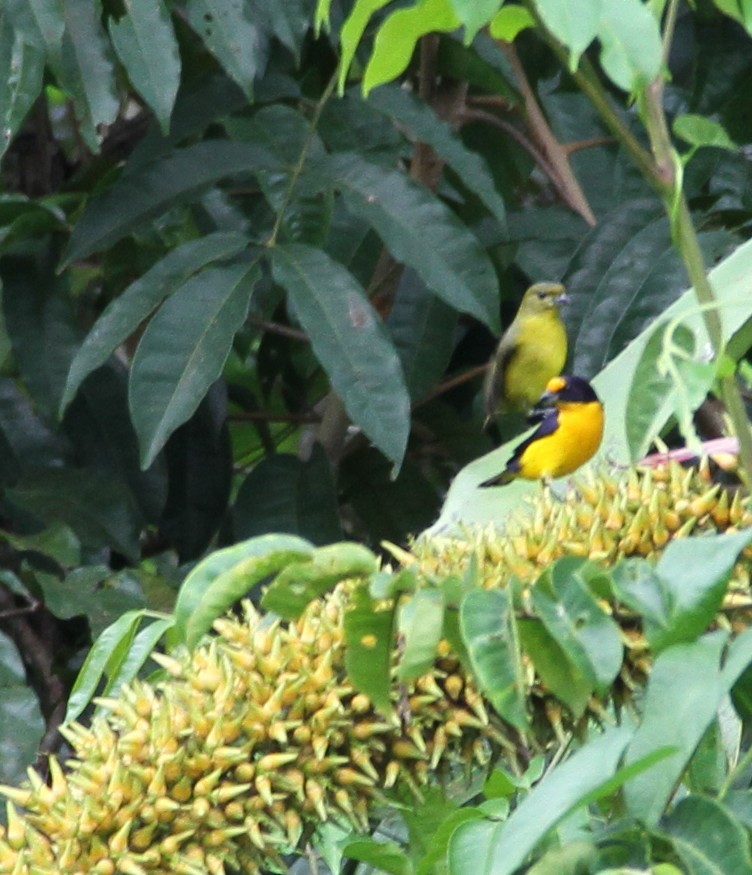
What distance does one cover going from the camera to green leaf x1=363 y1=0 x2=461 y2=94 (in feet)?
2.76

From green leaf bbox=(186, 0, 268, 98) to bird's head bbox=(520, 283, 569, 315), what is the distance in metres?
0.63

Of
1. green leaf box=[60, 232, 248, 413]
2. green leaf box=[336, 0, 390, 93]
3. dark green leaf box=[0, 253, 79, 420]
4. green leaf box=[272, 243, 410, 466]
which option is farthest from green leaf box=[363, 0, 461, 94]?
dark green leaf box=[0, 253, 79, 420]

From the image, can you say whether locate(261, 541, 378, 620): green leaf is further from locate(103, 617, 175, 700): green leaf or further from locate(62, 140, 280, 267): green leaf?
locate(62, 140, 280, 267): green leaf

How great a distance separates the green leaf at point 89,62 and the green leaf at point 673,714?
1.22 metres

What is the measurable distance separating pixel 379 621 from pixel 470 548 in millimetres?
147

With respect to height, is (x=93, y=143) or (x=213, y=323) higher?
(x=93, y=143)

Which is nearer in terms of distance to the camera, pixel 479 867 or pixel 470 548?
pixel 479 867

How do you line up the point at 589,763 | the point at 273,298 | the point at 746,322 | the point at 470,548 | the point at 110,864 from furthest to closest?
1. the point at 273,298
2. the point at 746,322
3. the point at 470,548
4. the point at 110,864
5. the point at 589,763

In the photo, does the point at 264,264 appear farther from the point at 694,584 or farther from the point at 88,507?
the point at 694,584

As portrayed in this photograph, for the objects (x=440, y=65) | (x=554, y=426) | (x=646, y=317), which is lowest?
(x=554, y=426)

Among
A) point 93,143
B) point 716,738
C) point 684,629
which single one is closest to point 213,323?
A: point 93,143

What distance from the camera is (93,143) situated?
170 cm

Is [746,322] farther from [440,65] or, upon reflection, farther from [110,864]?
[440,65]

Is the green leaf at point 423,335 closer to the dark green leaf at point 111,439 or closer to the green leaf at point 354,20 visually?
the dark green leaf at point 111,439
